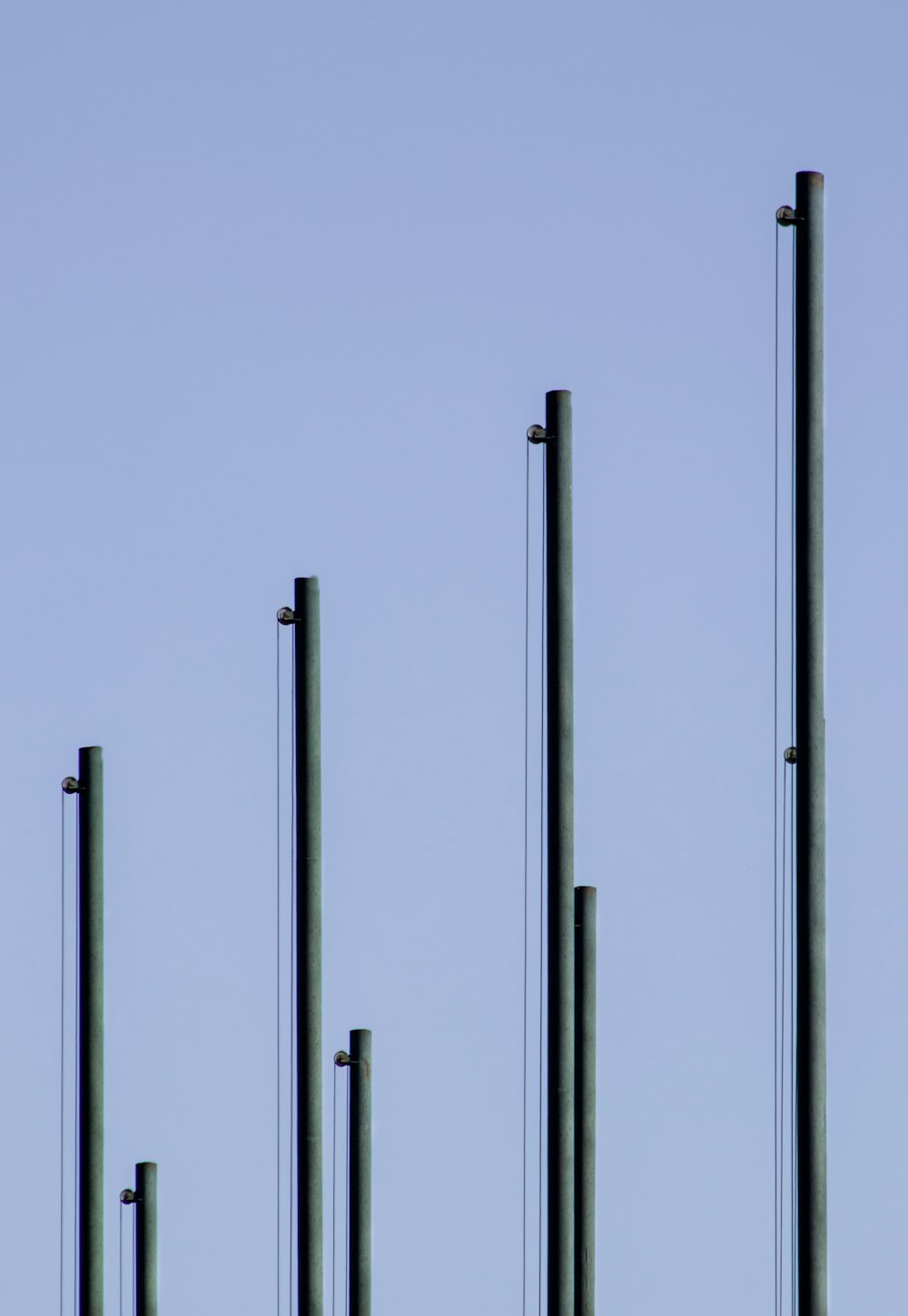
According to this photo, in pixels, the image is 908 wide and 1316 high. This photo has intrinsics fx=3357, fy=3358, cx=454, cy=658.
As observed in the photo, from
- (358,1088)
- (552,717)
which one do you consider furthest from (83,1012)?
(552,717)

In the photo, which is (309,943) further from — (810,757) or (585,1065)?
(810,757)

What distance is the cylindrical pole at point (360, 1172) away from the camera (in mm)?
26500

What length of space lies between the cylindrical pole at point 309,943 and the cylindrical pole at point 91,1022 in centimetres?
294

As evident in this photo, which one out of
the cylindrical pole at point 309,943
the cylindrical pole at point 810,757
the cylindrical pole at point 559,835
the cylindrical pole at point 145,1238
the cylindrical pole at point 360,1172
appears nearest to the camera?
the cylindrical pole at point 810,757

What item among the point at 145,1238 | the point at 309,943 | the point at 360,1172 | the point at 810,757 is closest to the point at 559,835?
the point at 810,757

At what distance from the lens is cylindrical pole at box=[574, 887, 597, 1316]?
24859 millimetres

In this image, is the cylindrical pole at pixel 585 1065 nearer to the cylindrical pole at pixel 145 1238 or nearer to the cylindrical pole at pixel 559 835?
the cylindrical pole at pixel 559 835

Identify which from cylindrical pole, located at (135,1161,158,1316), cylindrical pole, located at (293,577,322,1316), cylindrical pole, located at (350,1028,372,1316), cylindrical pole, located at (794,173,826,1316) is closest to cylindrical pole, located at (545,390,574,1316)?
cylindrical pole, located at (794,173,826,1316)

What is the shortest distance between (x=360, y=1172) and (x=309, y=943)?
327cm

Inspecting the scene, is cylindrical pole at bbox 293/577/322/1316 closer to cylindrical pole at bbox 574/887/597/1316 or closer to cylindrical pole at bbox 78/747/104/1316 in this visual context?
cylindrical pole at bbox 574/887/597/1316

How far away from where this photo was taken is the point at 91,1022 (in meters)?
27.0

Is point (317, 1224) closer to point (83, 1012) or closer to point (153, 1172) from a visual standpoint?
point (83, 1012)

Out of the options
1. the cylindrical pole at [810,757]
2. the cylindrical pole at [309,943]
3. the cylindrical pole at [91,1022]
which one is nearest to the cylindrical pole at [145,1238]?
the cylindrical pole at [91,1022]

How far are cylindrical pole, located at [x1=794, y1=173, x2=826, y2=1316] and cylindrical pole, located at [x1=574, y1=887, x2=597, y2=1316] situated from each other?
5.40 meters
